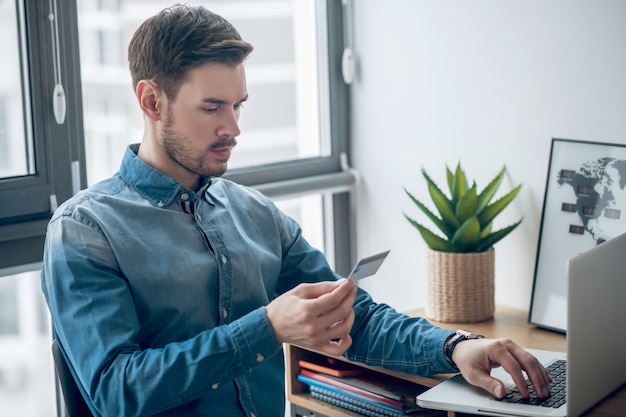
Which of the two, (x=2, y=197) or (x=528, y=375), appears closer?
(x=528, y=375)

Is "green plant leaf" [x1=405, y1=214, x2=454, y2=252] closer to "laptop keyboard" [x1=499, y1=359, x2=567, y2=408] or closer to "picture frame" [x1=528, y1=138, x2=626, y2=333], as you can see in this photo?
"picture frame" [x1=528, y1=138, x2=626, y2=333]

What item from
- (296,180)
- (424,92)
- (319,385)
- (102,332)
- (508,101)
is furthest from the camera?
(296,180)

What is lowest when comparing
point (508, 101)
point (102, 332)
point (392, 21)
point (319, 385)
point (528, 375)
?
point (319, 385)

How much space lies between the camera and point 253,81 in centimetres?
262

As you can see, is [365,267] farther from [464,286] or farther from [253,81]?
[253,81]

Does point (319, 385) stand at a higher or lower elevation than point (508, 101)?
lower

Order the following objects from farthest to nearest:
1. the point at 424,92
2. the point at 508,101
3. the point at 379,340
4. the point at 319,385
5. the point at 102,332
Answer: the point at 424,92, the point at 508,101, the point at 319,385, the point at 379,340, the point at 102,332

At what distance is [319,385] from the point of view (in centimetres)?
202

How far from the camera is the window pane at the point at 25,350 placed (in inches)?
86.9

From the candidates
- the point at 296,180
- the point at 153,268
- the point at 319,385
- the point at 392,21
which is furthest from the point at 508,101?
the point at 153,268

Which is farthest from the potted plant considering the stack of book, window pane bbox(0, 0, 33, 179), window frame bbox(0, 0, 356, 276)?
window pane bbox(0, 0, 33, 179)

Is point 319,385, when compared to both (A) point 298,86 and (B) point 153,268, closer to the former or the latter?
(B) point 153,268

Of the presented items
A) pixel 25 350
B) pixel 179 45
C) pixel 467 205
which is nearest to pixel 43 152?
pixel 25 350

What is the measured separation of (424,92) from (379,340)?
93 cm
